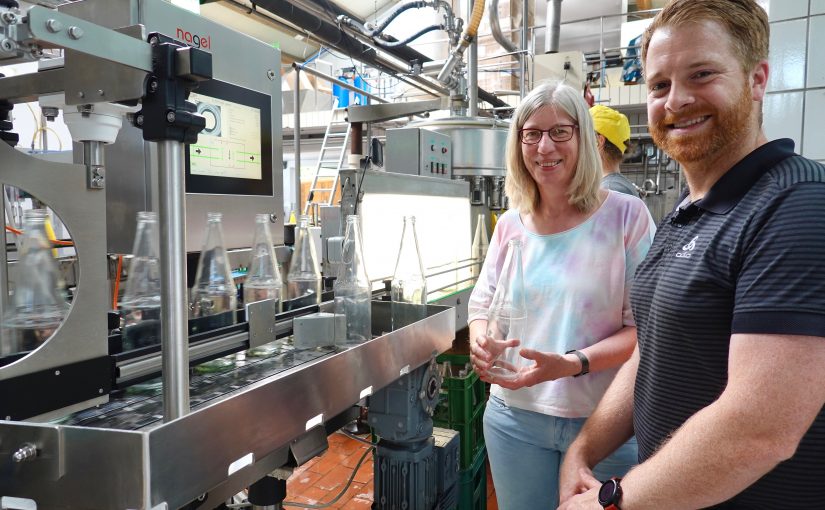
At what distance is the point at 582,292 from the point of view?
125 cm

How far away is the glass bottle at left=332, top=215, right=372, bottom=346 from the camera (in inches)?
47.3

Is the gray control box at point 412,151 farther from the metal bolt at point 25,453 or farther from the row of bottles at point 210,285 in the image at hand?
the metal bolt at point 25,453

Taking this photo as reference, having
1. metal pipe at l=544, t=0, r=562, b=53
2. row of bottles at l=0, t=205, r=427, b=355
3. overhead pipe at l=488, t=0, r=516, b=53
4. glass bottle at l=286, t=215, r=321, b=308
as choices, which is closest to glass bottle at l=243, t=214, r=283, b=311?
row of bottles at l=0, t=205, r=427, b=355

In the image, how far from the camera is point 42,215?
773 millimetres

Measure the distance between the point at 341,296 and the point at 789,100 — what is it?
2.26 meters

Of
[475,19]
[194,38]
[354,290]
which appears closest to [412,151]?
[475,19]

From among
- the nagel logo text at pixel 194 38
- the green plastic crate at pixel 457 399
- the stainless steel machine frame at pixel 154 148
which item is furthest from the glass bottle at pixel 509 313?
the nagel logo text at pixel 194 38

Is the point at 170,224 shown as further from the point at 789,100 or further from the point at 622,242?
the point at 789,100

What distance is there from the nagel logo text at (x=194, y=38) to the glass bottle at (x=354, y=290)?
603mm

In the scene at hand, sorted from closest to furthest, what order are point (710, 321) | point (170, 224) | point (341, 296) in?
point (170, 224)
point (710, 321)
point (341, 296)

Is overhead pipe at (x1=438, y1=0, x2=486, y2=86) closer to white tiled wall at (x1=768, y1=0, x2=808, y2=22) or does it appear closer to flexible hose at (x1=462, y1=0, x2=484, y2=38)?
flexible hose at (x1=462, y1=0, x2=484, y2=38)

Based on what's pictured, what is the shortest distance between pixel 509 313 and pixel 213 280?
26.6 inches

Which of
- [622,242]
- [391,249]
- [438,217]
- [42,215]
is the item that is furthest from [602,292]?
[438,217]

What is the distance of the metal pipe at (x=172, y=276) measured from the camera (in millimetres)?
611
